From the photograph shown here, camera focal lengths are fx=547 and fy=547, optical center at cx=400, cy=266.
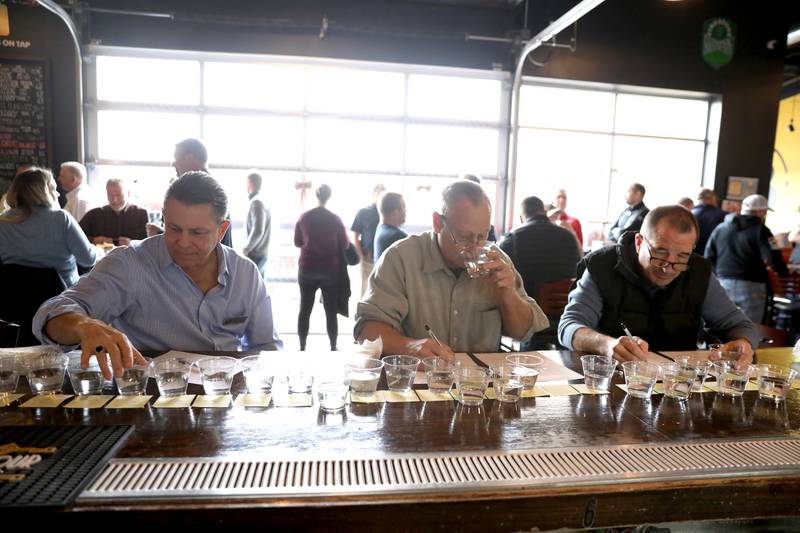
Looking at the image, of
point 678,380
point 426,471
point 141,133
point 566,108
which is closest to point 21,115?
point 141,133

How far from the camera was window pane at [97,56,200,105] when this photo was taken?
6188mm

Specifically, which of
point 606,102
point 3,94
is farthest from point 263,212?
point 606,102

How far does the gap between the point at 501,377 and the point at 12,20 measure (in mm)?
6620

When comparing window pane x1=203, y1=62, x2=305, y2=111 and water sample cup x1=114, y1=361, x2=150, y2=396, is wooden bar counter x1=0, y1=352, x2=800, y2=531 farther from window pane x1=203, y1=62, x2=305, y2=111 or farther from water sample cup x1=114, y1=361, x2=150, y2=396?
window pane x1=203, y1=62, x2=305, y2=111

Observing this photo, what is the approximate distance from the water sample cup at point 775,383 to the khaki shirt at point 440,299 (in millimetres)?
814

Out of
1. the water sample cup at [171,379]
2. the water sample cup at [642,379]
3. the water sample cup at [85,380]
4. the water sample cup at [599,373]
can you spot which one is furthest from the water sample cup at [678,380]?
the water sample cup at [85,380]

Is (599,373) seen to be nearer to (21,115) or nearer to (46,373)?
(46,373)

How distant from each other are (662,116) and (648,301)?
613cm

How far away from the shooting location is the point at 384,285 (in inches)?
89.0

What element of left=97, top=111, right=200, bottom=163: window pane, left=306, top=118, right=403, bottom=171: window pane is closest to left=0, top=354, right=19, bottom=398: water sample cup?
left=97, top=111, right=200, bottom=163: window pane

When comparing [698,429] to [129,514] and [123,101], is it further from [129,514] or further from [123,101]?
[123,101]

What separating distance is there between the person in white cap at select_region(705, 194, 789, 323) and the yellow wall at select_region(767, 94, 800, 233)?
8.09 metres

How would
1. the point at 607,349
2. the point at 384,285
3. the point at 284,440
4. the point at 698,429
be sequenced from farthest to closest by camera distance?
the point at 384,285 < the point at 607,349 < the point at 698,429 < the point at 284,440

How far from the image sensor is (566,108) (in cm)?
720
